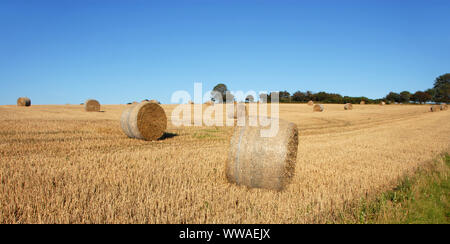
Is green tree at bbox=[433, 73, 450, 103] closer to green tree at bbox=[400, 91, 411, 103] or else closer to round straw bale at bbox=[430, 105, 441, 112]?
green tree at bbox=[400, 91, 411, 103]

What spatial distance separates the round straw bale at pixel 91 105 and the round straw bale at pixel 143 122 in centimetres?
1914

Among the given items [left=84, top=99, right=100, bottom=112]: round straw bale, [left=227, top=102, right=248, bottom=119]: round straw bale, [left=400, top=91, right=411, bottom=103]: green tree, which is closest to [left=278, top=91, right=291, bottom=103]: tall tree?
[left=400, top=91, right=411, bottom=103]: green tree

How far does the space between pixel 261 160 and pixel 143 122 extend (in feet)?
21.6

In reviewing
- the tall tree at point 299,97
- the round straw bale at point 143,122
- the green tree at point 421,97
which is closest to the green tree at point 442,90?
the green tree at point 421,97

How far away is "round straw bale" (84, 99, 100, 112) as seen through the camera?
27123 millimetres

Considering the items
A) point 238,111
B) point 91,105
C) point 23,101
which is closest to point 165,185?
point 238,111

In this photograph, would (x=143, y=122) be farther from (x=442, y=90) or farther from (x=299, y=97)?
(x=442, y=90)

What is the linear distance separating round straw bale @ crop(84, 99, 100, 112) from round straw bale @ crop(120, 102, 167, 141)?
1914 centimetres

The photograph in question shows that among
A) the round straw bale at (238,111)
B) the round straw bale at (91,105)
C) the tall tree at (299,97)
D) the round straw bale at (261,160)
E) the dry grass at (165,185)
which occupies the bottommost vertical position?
the dry grass at (165,185)

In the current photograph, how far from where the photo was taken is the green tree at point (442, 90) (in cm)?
8731

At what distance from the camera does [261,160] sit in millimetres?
5043

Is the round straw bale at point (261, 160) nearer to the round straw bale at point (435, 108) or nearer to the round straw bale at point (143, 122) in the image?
the round straw bale at point (143, 122)
